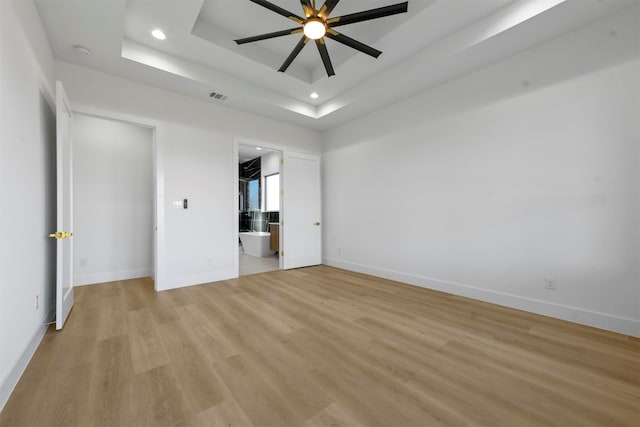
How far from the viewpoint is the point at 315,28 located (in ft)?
7.61

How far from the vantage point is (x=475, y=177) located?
130 inches

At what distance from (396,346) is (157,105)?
427cm

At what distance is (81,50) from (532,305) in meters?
5.68

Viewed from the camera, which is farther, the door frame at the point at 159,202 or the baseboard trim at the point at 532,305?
the door frame at the point at 159,202

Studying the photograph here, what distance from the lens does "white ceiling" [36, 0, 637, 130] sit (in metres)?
2.43

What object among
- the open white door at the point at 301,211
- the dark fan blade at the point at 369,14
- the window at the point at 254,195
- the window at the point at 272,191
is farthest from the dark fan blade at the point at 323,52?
the window at the point at 254,195

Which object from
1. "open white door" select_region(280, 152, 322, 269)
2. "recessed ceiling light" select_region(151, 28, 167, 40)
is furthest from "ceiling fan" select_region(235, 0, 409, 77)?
"open white door" select_region(280, 152, 322, 269)

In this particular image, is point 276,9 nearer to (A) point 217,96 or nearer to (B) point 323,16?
(B) point 323,16

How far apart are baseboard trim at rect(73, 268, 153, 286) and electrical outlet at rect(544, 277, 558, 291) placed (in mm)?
5588

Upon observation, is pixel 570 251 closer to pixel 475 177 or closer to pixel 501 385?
pixel 475 177

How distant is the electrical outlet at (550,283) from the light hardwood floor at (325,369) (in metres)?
0.37

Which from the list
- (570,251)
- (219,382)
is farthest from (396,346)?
(570,251)

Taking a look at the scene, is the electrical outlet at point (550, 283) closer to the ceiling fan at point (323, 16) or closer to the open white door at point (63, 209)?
the ceiling fan at point (323, 16)

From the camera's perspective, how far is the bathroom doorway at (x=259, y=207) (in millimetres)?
6691
